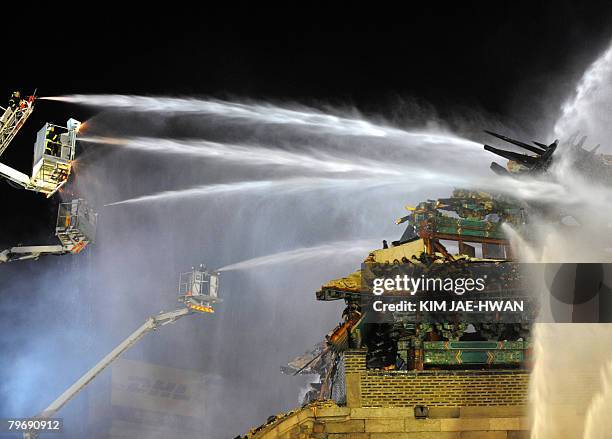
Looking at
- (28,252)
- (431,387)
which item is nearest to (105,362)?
(28,252)

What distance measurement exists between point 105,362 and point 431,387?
24486 mm

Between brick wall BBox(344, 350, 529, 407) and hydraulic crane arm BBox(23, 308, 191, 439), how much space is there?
888 inches

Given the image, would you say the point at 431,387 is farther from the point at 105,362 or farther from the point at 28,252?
the point at 28,252

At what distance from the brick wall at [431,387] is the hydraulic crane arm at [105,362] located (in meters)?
22.6

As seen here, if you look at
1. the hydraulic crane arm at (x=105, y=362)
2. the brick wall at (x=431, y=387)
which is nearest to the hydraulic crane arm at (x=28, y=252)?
the hydraulic crane arm at (x=105, y=362)

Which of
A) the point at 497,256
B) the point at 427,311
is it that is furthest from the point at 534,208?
the point at 427,311

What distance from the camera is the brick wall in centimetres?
2141

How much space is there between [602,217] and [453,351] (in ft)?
27.2

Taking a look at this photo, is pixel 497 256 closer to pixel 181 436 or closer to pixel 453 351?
pixel 453 351

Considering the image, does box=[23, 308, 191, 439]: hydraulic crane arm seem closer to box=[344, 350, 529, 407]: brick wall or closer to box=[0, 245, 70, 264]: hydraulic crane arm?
box=[0, 245, 70, 264]: hydraulic crane arm

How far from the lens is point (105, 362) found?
40.8 meters

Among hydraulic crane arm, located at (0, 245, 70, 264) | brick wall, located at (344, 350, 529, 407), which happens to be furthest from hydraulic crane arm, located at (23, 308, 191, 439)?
brick wall, located at (344, 350, 529, 407)

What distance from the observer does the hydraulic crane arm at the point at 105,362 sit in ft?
130

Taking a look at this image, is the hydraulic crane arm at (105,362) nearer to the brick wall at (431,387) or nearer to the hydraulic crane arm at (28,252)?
Result: the hydraulic crane arm at (28,252)
